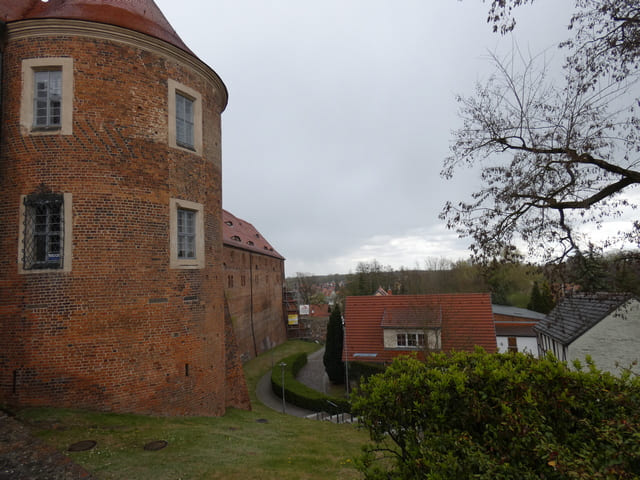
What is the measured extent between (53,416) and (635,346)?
1912 cm

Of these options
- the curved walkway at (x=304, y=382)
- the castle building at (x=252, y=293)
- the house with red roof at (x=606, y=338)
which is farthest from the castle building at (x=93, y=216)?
the castle building at (x=252, y=293)

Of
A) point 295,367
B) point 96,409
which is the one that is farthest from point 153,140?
point 295,367

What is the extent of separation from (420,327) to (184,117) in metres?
16.9

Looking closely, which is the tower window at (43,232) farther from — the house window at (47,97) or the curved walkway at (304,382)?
the curved walkway at (304,382)

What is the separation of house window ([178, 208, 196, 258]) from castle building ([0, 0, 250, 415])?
196 mm

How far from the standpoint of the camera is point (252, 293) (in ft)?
103

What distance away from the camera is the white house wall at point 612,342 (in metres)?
14.5

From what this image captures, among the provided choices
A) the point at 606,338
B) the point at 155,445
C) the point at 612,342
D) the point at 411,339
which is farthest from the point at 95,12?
the point at 612,342

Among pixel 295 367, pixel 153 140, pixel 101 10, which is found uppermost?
pixel 101 10

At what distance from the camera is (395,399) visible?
14.5 feet

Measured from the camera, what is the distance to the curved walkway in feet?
63.1

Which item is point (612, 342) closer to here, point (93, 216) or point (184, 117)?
point (184, 117)

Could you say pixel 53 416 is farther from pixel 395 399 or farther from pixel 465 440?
pixel 465 440

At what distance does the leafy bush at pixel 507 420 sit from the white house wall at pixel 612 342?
1343cm
